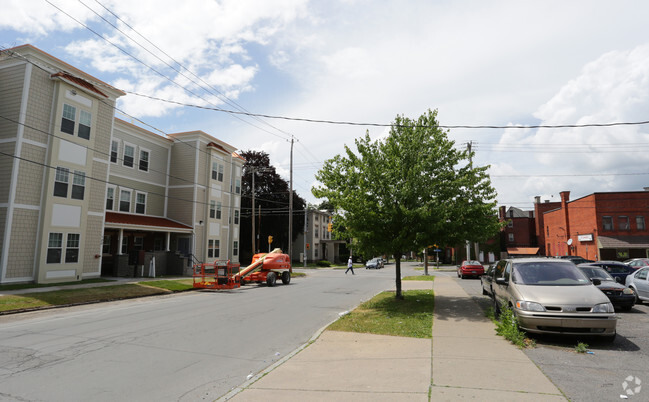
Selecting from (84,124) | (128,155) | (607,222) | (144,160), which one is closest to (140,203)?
(144,160)

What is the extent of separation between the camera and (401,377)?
5.30 meters

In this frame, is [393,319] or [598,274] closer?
[393,319]

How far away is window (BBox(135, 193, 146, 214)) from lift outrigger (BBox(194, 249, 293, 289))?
8.75 meters

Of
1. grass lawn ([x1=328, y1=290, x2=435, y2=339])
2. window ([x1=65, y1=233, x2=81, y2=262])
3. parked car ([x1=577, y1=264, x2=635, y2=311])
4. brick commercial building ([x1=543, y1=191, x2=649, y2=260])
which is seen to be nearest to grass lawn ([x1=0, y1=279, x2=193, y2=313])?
window ([x1=65, y1=233, x2=81, y2=262])

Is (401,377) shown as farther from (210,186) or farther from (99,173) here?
(210,186)

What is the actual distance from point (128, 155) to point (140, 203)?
150 inches

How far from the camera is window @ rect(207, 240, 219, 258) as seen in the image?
3243cm

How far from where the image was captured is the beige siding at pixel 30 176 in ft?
59.9

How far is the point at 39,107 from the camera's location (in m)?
19.0

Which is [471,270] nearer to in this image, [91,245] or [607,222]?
[607,222]

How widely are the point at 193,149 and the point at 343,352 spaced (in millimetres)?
28105

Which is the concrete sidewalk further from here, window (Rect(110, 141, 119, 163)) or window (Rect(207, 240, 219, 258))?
window (Rect(207, 240, 219, 258))

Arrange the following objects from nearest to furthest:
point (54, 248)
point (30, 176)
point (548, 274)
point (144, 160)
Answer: point (548, 274) → point (30, 176) → point (54, 248) → point (144, 160)

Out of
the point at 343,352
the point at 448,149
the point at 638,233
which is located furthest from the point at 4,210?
the point at 638,233
